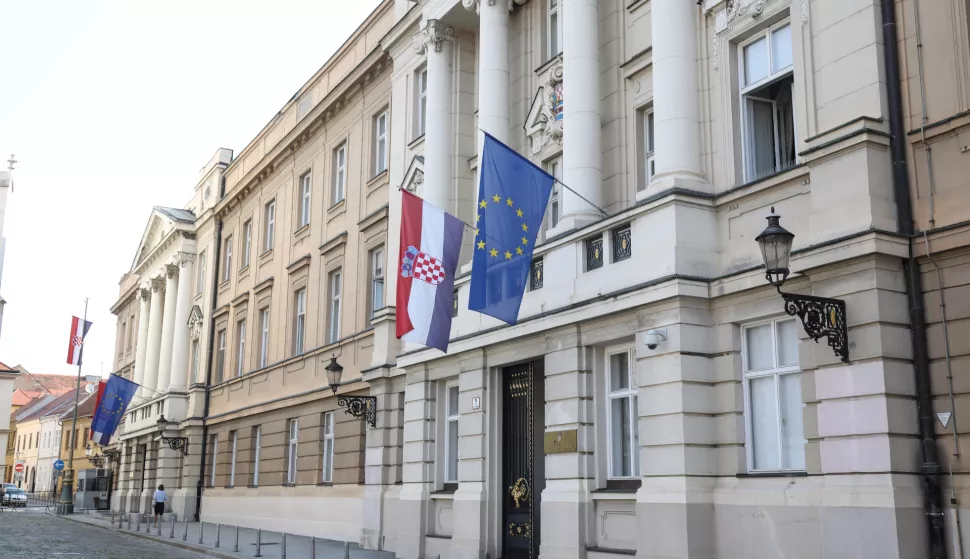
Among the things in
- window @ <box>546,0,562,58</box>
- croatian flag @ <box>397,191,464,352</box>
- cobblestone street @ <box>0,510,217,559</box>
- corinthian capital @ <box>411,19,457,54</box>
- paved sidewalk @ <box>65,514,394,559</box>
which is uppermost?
corinthian capital @ <box>411,19,457,54</box>

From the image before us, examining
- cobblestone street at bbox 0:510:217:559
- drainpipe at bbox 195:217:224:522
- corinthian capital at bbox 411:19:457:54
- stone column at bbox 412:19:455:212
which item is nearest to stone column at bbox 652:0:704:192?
stone column at bbox 412:19:455:212

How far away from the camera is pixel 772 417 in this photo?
12766 mm

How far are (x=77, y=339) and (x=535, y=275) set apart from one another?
39366 mm

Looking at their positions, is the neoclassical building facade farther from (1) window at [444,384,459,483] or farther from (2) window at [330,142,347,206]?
(2) window at [330,142,347,206]

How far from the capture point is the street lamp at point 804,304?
1087 centimetres

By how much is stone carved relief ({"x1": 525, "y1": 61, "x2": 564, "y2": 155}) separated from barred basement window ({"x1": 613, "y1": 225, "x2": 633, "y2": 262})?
3.51m

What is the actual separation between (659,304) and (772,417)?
7.06 ft

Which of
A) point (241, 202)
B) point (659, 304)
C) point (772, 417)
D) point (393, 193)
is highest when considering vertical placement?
point (241, 202)

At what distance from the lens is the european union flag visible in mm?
14438

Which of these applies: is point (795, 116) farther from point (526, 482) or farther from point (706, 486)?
point (526, 482)

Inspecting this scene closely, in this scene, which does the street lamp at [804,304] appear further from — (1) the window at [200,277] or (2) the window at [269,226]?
(1) the window at [200,277]

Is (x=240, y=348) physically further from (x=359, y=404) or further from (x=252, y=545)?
(x=359, y=404)

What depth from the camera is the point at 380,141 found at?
1035 inches

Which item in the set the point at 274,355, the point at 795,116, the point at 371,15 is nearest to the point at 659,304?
the point at 795,116
